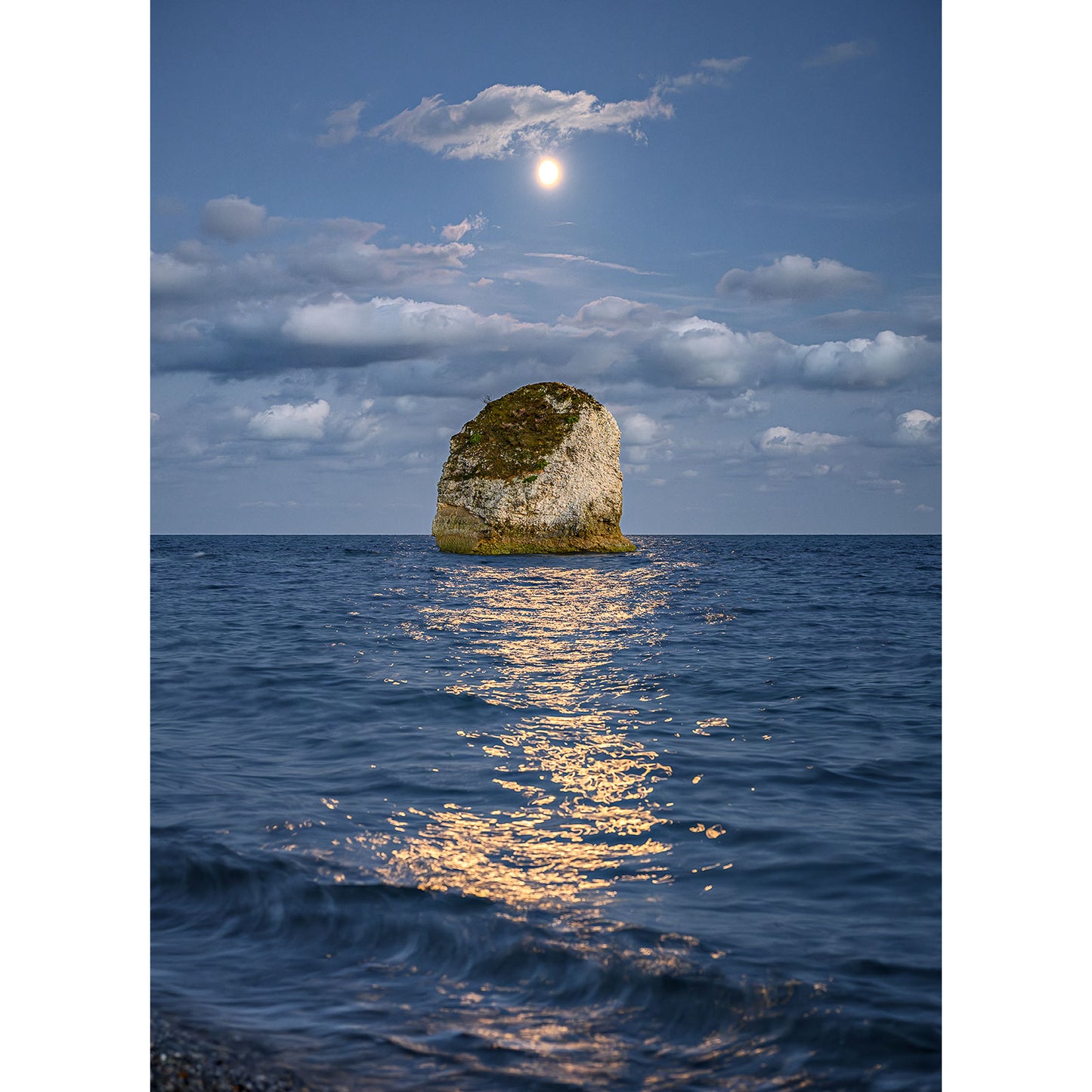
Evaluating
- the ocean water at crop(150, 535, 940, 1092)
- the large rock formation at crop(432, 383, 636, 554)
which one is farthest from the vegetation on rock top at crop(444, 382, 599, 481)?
the ocean water at crop(150, 535, 940, 1092)

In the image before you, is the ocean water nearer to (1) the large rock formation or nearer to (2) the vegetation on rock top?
(1) the large rock formation

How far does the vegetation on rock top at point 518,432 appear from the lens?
1999 inches

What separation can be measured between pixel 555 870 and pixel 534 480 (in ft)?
147

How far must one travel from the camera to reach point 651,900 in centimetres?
498

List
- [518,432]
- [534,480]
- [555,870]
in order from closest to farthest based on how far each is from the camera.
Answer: [555,870]
[534,480]
[518,432]

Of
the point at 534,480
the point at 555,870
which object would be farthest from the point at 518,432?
the point at 555,870

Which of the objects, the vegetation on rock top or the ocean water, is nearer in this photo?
the ocean water

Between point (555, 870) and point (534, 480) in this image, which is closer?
point (555, 870)

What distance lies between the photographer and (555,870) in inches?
213

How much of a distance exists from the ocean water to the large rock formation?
120 ft

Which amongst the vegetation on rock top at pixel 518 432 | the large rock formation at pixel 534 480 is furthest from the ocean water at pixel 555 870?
the vegetation on rock top at pixel 518 432

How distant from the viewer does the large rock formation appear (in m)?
50.0

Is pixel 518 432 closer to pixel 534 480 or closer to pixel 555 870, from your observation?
pixel 534 480
